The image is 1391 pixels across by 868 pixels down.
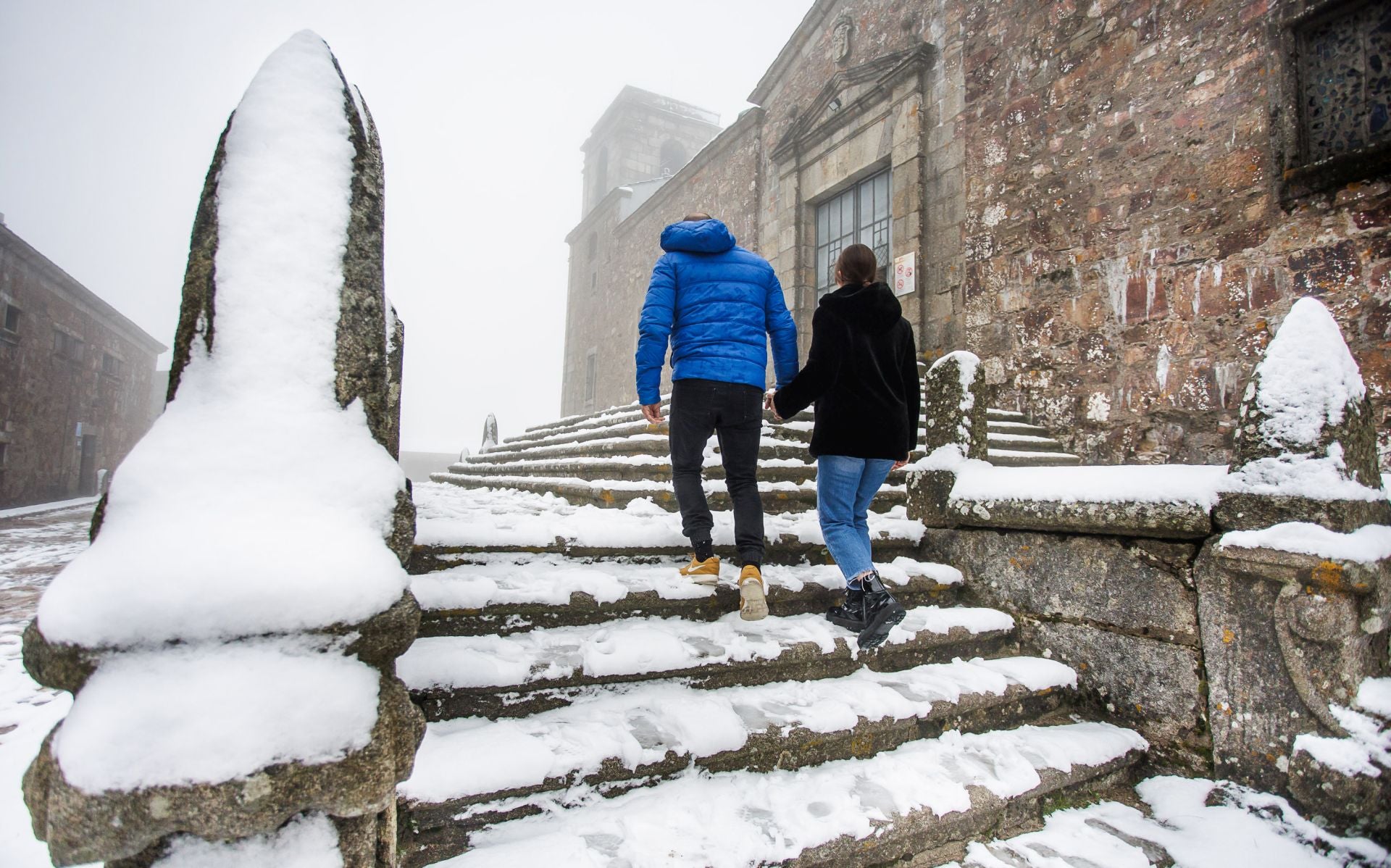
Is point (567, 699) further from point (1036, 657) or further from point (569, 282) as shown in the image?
point (569, 282)

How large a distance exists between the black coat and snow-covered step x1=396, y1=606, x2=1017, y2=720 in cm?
78

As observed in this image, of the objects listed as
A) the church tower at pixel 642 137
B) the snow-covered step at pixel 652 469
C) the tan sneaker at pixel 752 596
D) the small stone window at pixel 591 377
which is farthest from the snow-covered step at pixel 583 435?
the church tower at pixel 642 137

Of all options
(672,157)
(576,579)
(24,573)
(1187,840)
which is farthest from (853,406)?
(672,157)

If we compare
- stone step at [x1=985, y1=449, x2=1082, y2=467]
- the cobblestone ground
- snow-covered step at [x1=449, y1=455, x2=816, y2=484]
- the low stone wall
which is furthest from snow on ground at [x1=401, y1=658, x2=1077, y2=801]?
the cobblestone ground

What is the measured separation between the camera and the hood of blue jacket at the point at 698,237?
10.2ft

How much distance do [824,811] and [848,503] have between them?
1282 millimetres

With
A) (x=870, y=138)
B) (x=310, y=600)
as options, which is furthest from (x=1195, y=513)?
(x=870, y=138)

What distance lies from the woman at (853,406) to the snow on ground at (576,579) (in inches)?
13.0

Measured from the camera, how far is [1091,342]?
584 cm

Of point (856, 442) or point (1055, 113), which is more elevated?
point (1055, 113)

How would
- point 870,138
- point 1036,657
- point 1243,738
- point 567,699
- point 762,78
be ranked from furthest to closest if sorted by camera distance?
point 762,78, point 870,138, point 1036,657, point 1243,738, point 567,699

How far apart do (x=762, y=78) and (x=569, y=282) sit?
36.5ft

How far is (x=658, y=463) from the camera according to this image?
4410 mm

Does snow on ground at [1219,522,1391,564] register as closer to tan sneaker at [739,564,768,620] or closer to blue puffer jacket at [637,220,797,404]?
tan sneaker at [739,564,768,620]
